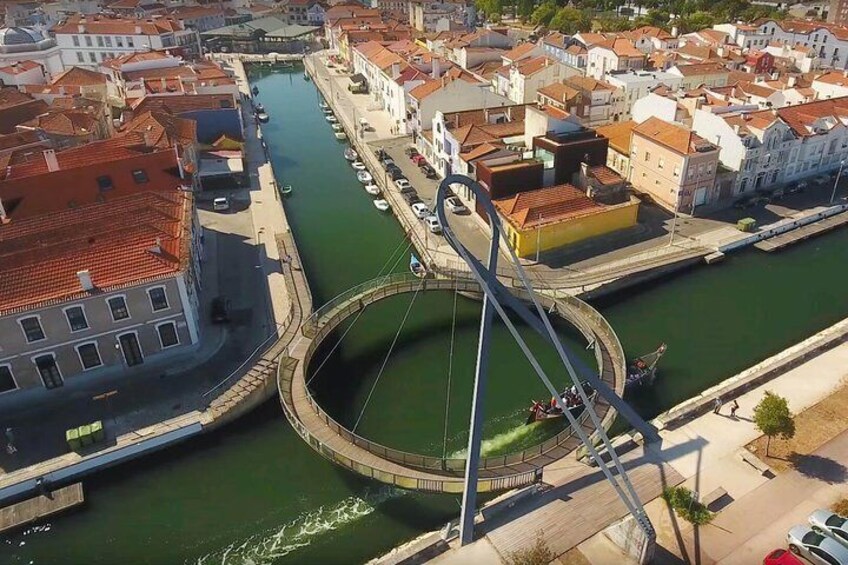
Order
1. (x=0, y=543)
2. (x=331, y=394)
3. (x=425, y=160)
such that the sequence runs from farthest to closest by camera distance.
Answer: (x=425, y=160) → (x=331, y=394) → (x=0, y=543)

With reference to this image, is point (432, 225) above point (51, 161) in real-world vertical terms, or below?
below

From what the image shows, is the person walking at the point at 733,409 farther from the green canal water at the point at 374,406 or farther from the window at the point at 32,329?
the window at the point at 32,329

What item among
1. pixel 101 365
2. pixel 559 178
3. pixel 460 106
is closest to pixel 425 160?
pixel 460 106

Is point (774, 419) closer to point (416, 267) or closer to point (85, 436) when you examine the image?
point (416, 267)

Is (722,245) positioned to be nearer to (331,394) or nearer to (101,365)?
(331,394)

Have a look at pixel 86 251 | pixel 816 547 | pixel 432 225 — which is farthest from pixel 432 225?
pixel 816 547

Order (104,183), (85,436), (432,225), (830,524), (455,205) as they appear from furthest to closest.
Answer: (455,205) < (432,225) < (104,183) < (85,436) < (830,524)

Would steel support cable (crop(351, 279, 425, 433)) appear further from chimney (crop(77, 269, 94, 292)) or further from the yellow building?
chimney (crop(77, 269, 94, 292))
